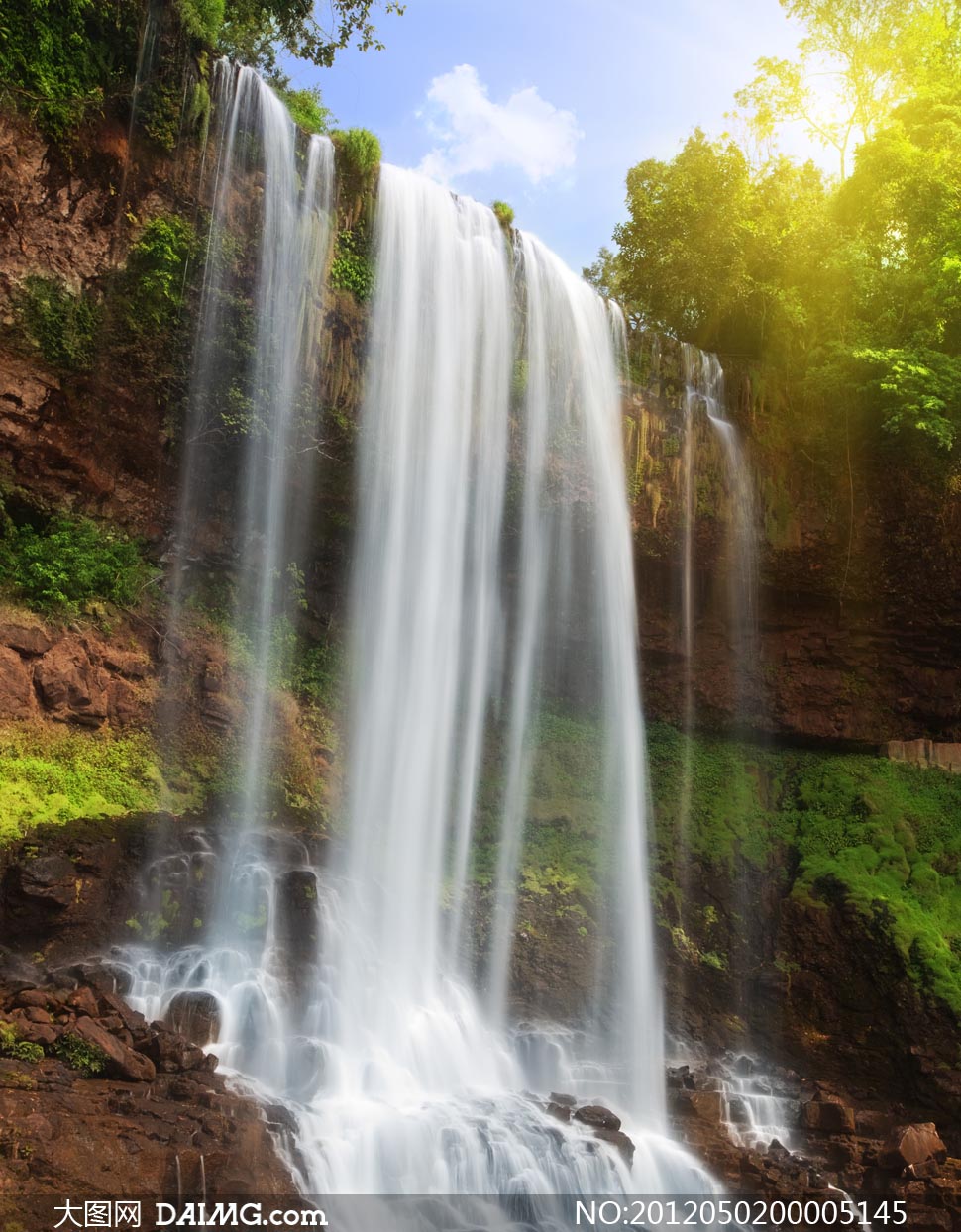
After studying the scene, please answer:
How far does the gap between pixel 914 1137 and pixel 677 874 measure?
225 inches

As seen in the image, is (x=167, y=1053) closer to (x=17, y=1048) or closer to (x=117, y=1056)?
(x=117, y=1056)

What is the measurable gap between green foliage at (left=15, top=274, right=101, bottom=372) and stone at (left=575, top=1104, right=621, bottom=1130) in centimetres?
1198

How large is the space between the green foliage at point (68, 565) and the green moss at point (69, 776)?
2044mm

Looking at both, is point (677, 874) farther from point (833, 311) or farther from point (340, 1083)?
point (833, 311)

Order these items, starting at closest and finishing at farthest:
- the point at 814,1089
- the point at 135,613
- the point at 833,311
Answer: the point at 814,1089 < the point at 135,613 < the point at 833,311

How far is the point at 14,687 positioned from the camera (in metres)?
11.5

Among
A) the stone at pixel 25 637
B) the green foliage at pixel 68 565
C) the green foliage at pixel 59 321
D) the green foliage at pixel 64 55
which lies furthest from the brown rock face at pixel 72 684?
the green foliage at pixel 64 55

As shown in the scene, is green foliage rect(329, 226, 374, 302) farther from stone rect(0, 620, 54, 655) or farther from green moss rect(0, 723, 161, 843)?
green moss rect(0, 723, 161, 843)

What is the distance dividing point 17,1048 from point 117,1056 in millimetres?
801

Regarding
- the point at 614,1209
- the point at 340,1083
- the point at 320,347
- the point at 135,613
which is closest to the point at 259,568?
the point at 135,613

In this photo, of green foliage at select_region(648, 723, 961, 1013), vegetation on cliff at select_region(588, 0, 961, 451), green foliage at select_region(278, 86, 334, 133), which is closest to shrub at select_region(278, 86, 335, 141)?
green foliage at select_region(278, 86, 334, 133)

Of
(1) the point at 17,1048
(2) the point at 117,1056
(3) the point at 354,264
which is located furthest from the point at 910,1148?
(3) the point at 354,264

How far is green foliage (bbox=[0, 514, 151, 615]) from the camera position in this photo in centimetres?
1265

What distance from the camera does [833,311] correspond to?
59.7ft
